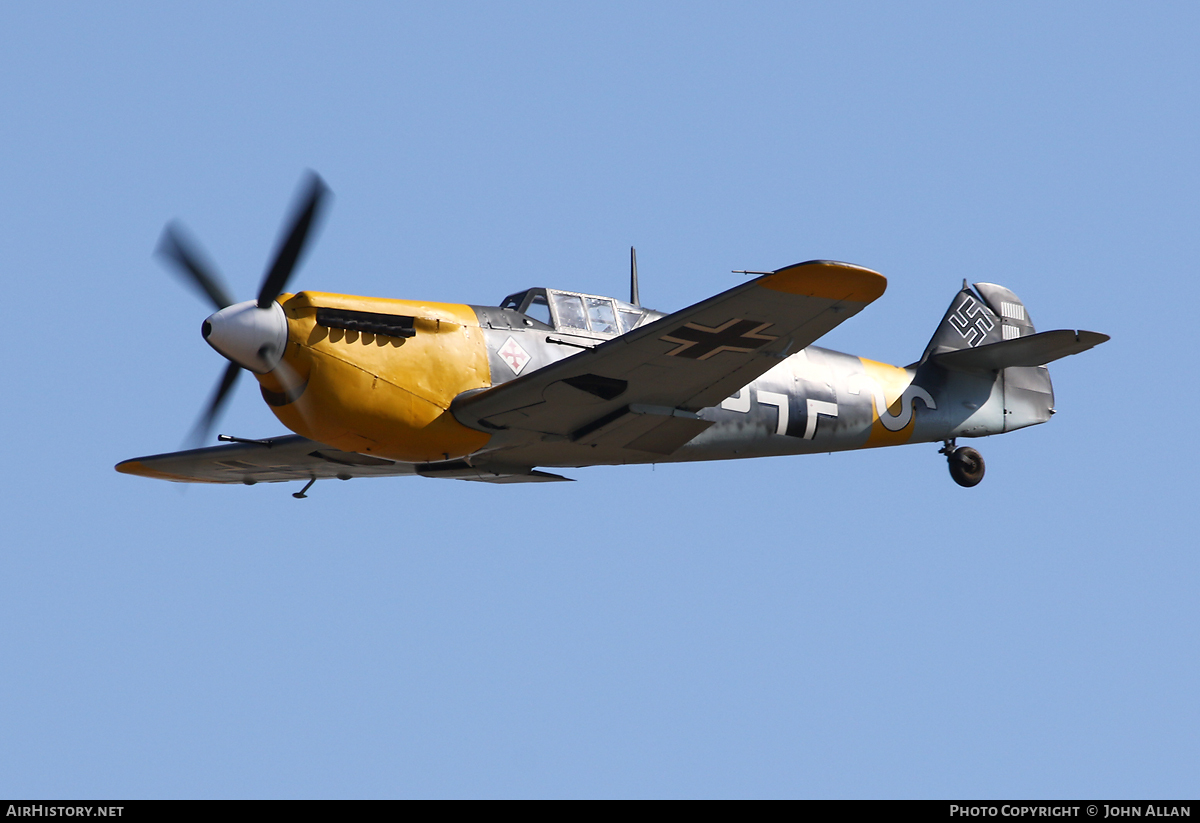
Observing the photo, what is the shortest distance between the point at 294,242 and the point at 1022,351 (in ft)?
26.8

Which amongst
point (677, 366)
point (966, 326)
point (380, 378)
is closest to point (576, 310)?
point (677, 366)

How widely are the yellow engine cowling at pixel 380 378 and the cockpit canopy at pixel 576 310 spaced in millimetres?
612

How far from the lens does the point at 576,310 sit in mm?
13109

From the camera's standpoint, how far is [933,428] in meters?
15.7

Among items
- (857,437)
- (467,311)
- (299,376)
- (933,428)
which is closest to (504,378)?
(467,311)

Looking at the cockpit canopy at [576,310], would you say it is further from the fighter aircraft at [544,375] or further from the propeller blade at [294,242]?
the propeller blade at [294,242]

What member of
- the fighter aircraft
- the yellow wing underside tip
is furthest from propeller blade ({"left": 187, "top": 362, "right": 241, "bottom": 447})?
the yellow wing underside tip

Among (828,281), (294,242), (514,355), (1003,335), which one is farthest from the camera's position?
(1003,335)

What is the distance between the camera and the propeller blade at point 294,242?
11648 mm

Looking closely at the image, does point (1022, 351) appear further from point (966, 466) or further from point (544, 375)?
point (544, 375)

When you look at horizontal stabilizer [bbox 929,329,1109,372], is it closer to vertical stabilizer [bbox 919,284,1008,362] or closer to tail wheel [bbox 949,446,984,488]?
vertical stabilizer [bbox 919,284,1008,362]

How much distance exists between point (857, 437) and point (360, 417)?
5794mm

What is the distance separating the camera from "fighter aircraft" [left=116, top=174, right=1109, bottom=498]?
38.0 ft

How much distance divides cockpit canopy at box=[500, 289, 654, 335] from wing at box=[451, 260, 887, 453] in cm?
92
